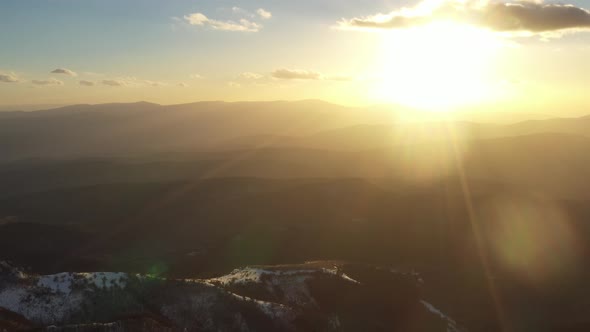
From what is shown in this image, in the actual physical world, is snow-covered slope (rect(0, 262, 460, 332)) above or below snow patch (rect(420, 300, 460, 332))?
above

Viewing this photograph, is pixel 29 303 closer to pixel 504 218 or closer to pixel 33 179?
pixel 504 218

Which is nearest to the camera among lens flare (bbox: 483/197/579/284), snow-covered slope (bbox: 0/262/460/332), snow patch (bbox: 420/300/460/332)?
snow-covered slope (bbox: 0/262/460/332)

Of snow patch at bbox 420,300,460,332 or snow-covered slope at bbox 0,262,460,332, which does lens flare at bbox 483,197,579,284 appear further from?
snow-covered slope at bbox 0,262,460,332

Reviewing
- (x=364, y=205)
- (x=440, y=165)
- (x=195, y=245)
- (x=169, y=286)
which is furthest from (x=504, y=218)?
(x=440, y=165)

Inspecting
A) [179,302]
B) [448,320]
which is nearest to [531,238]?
[448,320]

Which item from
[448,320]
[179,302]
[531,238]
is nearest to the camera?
[179,302]

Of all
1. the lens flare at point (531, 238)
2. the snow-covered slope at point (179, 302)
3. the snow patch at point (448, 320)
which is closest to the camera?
the snow-covered slope at point (179, 302)

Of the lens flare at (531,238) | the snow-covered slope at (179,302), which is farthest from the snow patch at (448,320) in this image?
the lens flare at (531,238)

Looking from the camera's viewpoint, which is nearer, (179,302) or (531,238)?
(179,302)

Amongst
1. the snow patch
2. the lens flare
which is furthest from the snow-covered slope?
the lens flare

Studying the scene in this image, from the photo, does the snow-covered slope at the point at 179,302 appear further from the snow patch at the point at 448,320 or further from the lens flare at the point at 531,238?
the lens flare at the point at 531,238

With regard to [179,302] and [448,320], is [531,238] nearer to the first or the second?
[448,320]
